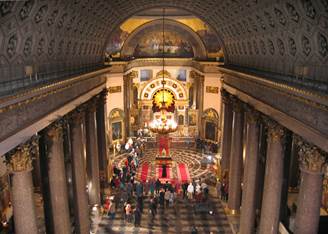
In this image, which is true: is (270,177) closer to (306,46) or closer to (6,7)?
(306,46)

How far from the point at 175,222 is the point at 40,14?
11.5m

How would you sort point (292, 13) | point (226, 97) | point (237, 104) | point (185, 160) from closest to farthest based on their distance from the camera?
point (292, 13) → point (237, 104) → point (226, 97) → point (185, 160)

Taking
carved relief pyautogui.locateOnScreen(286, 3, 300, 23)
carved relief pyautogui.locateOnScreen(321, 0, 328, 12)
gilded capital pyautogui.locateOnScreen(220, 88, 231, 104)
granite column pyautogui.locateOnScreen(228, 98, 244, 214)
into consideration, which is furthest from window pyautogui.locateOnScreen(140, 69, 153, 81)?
carved relief pyautogui.locateOnScreen(321, 0, 328, 12)

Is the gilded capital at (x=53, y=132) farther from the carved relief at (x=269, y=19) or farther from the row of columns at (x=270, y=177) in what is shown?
A: the carved relief at (x=269, y=19)

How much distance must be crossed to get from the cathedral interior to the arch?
0.35 metres

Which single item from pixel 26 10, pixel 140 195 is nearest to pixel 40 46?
pixel 26 10

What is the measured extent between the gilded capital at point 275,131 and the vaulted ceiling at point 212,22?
164cm

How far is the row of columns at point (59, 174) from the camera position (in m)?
8.67

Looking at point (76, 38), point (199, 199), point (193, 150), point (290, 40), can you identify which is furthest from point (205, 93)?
point (290, 40)

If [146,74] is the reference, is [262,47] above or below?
above

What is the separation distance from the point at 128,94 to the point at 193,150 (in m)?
7.35

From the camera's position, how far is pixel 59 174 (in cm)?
1110

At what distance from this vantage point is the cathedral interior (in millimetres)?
8188

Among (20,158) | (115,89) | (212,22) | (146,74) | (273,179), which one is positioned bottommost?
(273,179)
